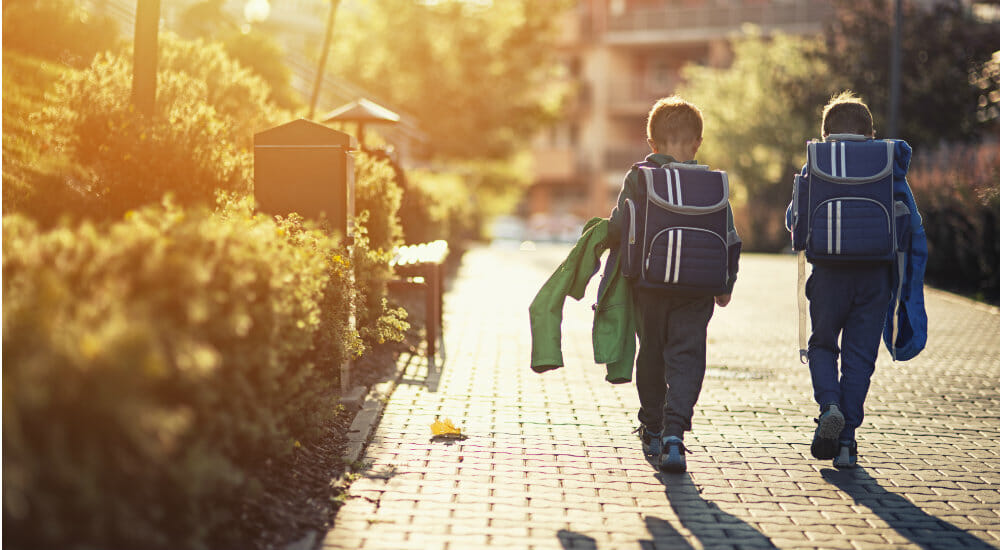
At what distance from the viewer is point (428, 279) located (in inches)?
392

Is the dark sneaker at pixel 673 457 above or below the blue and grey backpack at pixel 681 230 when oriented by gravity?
below

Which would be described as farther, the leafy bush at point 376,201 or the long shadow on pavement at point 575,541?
the leafy bush at point 376,201

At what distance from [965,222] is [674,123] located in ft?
43.1

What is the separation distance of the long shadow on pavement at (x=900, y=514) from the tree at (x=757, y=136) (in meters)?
30.5

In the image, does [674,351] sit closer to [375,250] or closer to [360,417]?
[360,417]

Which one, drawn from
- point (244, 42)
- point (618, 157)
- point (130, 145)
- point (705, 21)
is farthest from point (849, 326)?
point (618, 157)

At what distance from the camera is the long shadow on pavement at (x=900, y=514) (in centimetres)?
480

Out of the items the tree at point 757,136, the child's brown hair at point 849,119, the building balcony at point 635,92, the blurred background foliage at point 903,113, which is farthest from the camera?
the building balcony at point 635,92

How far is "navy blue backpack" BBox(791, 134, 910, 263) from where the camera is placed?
593cm

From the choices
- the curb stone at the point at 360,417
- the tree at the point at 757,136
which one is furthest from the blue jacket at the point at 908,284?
the tree at the point at 757,136

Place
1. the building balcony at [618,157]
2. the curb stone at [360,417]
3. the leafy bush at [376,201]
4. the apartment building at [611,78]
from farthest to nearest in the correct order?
the building balcony at [618,157], the apartment building at [611,78], the leafy bush at [376,201], the curb stone at [360,417]

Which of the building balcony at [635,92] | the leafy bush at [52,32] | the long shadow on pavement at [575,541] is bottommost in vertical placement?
the long shadow on pavement at [575,541]

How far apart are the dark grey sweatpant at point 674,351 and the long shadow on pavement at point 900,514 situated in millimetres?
763

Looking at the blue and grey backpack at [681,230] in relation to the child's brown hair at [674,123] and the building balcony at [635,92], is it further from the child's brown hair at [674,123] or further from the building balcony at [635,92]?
the building balcony at [635,92]
